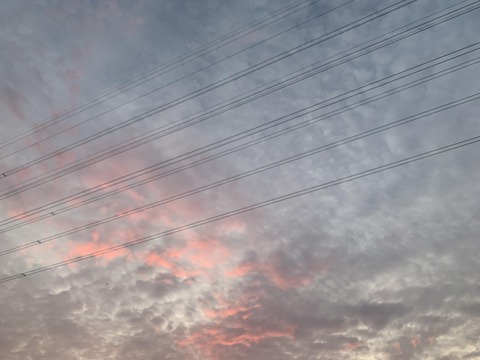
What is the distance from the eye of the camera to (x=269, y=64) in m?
21.1

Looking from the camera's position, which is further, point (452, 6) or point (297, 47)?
point (297, 47)

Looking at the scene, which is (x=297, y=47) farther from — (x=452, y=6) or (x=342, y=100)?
(x=452, y=6)

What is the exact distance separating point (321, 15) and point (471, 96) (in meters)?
7.98

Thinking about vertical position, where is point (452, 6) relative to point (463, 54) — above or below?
above

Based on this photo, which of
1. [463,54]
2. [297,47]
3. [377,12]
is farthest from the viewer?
[297,47]

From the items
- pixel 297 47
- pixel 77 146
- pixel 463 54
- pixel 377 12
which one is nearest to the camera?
pixel 463 54

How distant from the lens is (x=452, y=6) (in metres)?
18.0

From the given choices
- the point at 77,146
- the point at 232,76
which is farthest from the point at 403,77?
the point at 77,146

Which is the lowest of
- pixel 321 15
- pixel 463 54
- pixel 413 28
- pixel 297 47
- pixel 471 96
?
pixel 471 96

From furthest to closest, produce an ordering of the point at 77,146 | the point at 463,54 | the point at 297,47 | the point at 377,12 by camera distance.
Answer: the point at 77,146 → the point at 297,47 → the point at 377,12 → the point at 463,54

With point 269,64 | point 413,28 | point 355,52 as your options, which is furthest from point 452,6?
point 269,64

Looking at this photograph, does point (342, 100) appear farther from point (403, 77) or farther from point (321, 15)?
point (321, 15)

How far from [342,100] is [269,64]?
4.22 metres

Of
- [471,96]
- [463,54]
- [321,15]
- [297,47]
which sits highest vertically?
[321,15]
